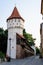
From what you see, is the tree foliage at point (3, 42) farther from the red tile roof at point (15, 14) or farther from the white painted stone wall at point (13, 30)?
the red tile roof at point (15, 14)

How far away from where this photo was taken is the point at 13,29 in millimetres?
63031

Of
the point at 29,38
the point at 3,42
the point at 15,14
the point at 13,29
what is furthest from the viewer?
the point at 29,38

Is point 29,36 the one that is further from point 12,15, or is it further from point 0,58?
point 0,58

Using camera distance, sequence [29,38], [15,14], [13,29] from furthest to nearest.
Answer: [29,38] → [15,14] → [13,29]

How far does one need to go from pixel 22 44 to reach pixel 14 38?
3.18 meters

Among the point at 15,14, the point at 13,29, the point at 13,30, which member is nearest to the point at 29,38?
the point at 15,14

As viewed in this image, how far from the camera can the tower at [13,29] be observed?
199ft

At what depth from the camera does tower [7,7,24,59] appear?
60.6 meters

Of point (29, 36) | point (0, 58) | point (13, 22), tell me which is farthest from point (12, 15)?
point (0, 58)

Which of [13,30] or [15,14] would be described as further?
[15,14]

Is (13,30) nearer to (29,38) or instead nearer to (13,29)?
(13,29)

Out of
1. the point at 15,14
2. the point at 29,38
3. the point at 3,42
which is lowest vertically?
the point at 3,42

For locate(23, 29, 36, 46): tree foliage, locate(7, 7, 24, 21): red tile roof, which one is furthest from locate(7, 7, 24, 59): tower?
locate(23, 29, 36, 46): tree foliage

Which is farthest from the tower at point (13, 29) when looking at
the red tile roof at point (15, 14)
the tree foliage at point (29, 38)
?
the tree foliage at point (29, 38)
